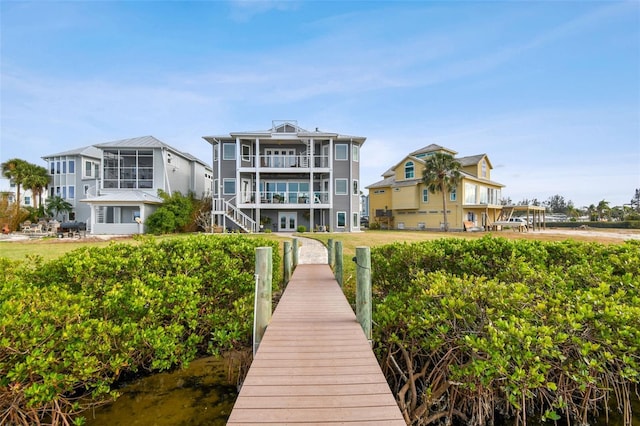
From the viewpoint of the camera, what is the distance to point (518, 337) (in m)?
2.95

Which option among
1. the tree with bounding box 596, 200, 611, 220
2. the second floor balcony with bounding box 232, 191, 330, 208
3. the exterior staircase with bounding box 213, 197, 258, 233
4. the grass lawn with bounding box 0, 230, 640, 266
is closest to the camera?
the grass lawn with bounding box 0, 230, 640, 266

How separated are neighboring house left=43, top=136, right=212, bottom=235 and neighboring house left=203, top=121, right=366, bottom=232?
5.67 m

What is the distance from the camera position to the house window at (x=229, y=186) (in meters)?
25.8

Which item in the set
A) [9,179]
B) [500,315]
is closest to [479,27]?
[500,315]

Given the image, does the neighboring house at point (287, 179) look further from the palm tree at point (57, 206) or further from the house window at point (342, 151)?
the palm tree at point (57, 206)

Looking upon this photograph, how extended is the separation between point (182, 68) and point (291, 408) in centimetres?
2366

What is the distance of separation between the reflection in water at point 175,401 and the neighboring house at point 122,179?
23.6 m

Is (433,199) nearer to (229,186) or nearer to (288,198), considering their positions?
(288,198)

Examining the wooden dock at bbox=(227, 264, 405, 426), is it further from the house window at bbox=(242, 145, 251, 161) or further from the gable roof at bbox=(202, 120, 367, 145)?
the house window at bbox=(242, 145, 251, 161)

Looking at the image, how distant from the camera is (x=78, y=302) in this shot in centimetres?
401

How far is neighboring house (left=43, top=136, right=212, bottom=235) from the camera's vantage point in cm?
2480

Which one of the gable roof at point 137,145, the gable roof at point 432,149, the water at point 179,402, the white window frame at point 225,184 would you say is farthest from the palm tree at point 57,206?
the gable roof at point 432,149

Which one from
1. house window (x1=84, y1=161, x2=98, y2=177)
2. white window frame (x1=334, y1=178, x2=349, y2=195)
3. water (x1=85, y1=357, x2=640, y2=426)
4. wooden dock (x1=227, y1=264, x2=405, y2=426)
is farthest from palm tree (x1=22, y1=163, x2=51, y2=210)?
wooden dock (x1=227, y1=264, x2=405, y2=426)

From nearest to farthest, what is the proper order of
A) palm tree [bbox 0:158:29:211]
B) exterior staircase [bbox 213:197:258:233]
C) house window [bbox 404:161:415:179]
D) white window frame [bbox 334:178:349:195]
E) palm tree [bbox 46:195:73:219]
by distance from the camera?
exterior staircase [bbox 213:197:258:233] < white window frame [bbox 334:178:349:195] < palm tree [bbox 46:195:73:219] < palm tree [bbox 0:158:29:211] < house window [bbox 404:161:415:179]
